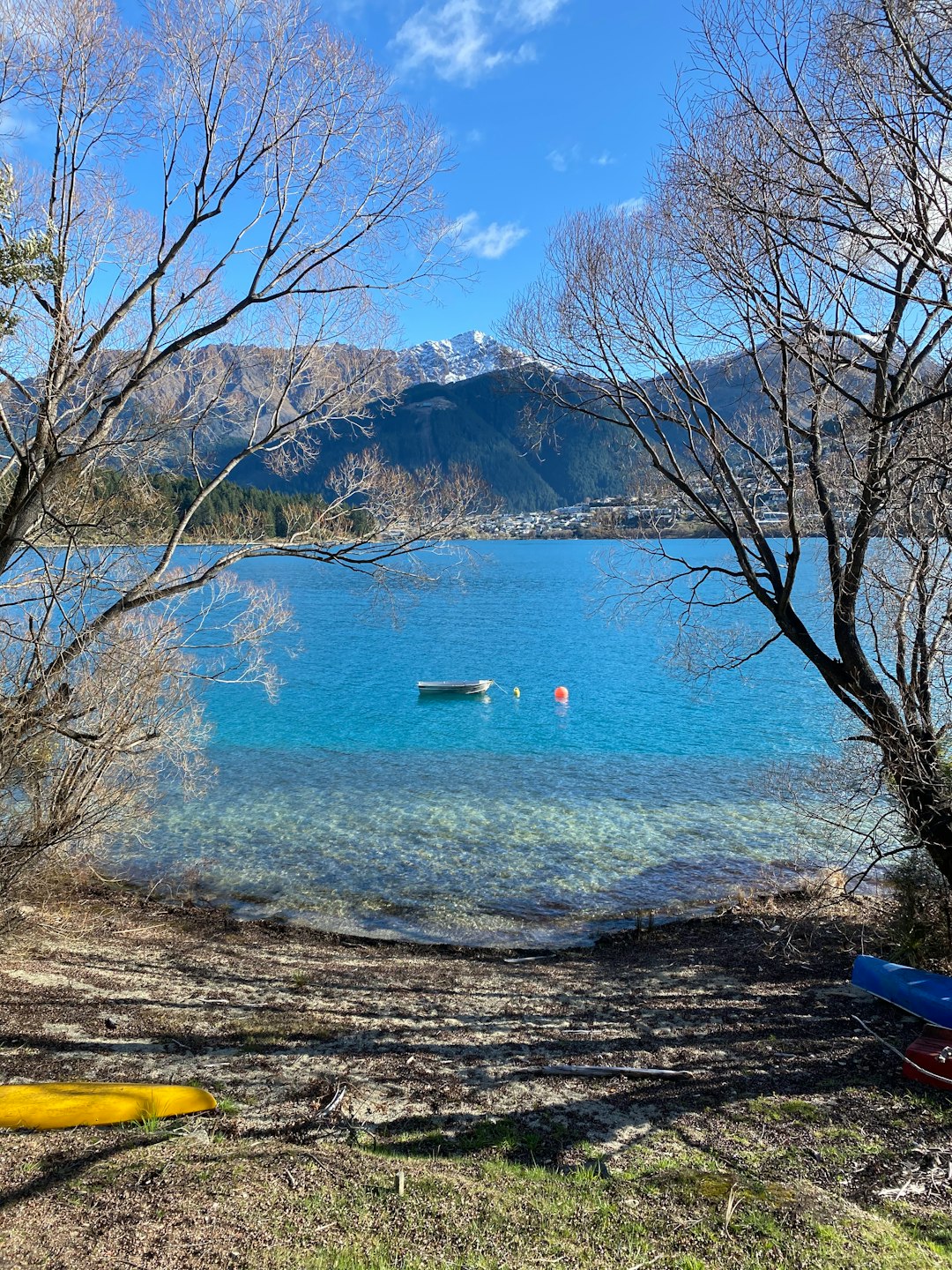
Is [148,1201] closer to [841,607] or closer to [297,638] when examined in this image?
[841,607]

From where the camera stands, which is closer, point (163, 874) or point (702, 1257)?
point (702, 1257)

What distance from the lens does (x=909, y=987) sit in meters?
6.95

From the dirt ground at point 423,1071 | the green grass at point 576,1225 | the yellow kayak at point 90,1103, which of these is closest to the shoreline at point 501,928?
the dirt ground at point 423,1071

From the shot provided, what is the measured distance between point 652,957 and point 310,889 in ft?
20.8

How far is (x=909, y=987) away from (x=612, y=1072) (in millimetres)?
2997

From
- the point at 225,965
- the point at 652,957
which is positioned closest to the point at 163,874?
the point at 225,965

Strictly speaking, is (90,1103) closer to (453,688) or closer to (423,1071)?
(423,1071)

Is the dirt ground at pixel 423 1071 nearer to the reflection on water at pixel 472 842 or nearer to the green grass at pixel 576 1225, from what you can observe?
the green grass at pixel 576 1225

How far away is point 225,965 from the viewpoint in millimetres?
9156

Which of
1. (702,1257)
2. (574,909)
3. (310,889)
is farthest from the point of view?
(310,889)

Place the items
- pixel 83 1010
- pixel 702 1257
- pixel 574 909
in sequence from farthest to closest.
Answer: pixel 574 909
pixel 83 1010
pixel 702 1257

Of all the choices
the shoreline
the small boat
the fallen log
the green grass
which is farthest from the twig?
the small boat

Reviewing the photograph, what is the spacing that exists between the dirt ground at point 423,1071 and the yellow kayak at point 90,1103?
190 millimetres

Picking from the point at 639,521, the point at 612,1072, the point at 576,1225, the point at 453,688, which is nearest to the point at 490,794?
the point at 639,521
